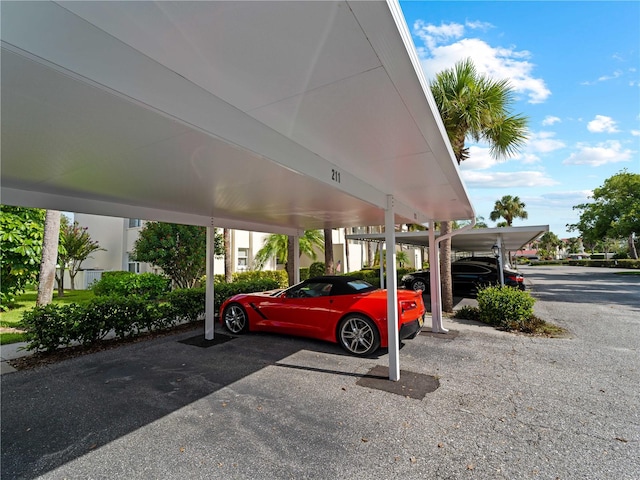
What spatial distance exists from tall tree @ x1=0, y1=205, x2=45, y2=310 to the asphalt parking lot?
505 centimetres

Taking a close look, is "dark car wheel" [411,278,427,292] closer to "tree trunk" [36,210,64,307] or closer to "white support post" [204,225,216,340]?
"white support post" [204,225,216,340]

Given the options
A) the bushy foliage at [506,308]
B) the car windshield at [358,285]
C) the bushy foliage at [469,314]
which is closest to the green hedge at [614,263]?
the bushy foliage at [469,314]

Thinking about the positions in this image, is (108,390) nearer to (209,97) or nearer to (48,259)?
(209,97)

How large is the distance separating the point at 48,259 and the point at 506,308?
12081mm

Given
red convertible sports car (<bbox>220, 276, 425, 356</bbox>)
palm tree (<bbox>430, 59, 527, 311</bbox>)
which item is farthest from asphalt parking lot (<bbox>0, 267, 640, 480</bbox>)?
palm tree (<bbox>430, 59, 527, 311</bbox>)

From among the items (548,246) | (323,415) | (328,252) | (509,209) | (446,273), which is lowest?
(323,415)

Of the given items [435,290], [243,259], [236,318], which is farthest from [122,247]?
[435,290]

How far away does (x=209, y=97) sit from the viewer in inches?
85.7

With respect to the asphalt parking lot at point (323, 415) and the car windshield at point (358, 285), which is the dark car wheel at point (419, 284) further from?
the car windshield at point (358, 285)

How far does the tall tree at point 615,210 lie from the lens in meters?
25.3

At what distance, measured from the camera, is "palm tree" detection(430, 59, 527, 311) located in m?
8.41

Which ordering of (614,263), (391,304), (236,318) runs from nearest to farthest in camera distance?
(391,304), (236,318), (614,263)

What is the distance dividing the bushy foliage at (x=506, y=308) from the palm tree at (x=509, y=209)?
134 feet

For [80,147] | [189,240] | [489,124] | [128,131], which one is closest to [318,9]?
[128,131]
